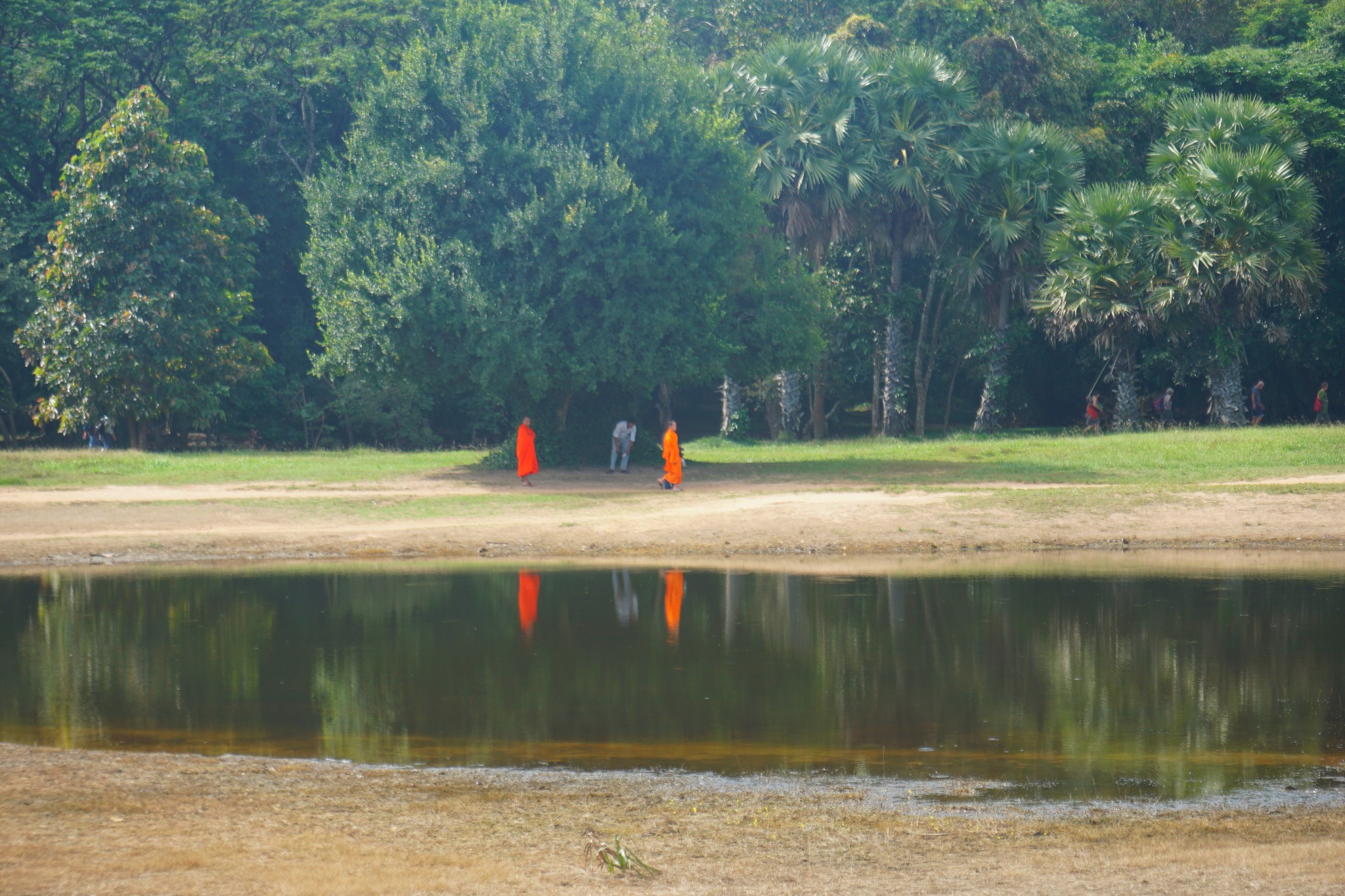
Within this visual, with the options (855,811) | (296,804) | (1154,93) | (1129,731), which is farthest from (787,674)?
(1154,93)

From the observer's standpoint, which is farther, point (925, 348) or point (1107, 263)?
point (925, 348)

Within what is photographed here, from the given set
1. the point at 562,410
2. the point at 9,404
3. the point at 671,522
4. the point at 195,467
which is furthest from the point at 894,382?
the point at 9,404

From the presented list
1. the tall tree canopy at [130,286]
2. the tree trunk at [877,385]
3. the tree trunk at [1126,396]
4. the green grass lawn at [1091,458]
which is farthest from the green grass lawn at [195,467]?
the tree trunk at [1126,396]

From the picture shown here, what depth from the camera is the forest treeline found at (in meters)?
26.4

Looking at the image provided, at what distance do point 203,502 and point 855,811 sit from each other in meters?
17.4

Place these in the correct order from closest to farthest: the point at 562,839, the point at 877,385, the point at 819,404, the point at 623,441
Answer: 1. the point at 562,839
2. the point at 623,441
3. the point at 877,385
4. the point at 819,404

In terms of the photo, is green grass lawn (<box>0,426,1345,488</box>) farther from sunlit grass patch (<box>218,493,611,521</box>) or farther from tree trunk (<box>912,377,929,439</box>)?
tree trunk (<box>912,377,929,439</box>)

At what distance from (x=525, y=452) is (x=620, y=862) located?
20.5 m

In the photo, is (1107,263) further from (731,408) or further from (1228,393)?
(731,408)

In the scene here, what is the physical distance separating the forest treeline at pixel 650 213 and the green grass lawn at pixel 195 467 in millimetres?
2172

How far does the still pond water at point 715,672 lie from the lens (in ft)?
26.9

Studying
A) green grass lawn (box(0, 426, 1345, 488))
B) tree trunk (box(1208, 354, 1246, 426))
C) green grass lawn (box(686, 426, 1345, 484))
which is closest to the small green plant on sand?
green grass lawn (box(0, 426, 1345, 488))

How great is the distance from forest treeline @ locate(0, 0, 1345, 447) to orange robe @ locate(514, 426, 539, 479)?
111 cm

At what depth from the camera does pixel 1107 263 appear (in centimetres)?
3419
